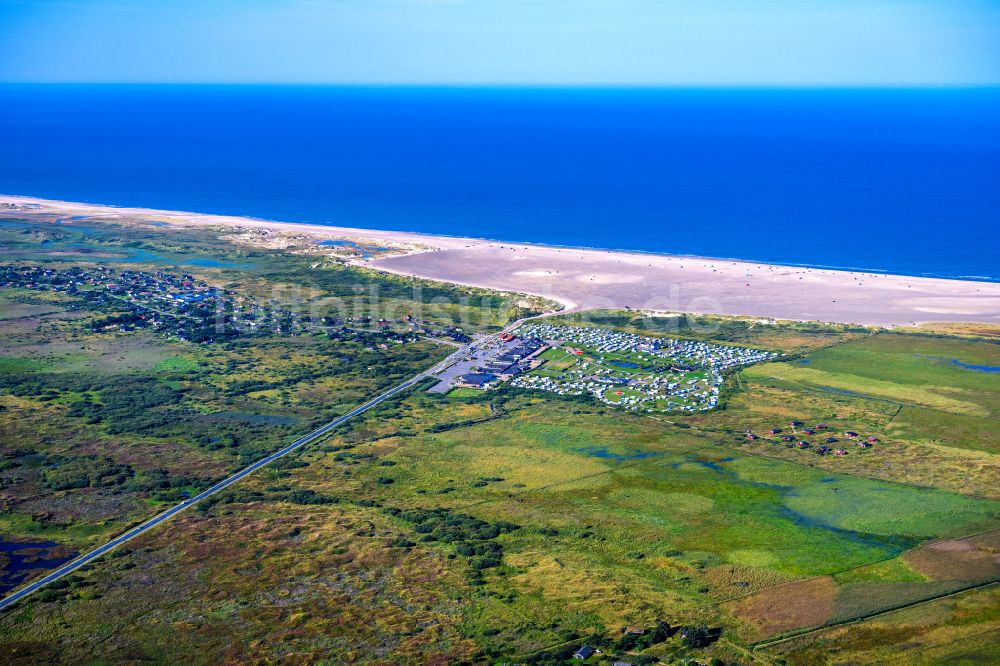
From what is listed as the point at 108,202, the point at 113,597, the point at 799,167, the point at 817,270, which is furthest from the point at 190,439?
the point at 799,167

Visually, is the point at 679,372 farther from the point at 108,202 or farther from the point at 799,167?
the point at 799,167

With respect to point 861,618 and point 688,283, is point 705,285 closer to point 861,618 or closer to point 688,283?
point 688,283

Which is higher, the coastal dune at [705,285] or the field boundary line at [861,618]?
the coastal dune at [705,285]

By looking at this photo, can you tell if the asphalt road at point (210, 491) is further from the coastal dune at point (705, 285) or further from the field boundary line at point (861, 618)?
the field boundary line at point (861, 618)

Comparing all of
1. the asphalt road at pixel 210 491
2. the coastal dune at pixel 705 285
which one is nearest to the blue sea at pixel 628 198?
the coastal dune at pixel 705 285

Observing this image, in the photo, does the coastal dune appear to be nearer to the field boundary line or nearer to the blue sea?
the blue sea

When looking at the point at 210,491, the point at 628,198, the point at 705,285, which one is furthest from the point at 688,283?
the point at 210,491
